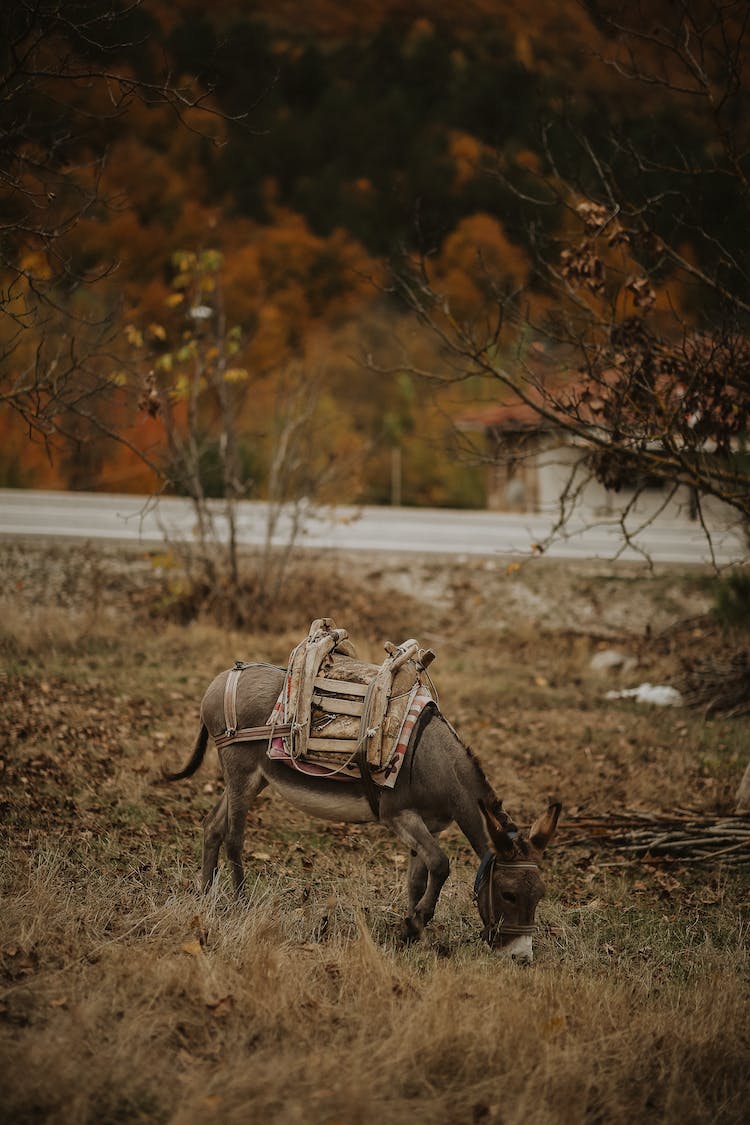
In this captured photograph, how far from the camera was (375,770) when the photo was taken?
5359 mm

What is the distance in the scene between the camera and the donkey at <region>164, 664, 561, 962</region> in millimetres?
5195

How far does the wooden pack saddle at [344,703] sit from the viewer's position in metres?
5.36

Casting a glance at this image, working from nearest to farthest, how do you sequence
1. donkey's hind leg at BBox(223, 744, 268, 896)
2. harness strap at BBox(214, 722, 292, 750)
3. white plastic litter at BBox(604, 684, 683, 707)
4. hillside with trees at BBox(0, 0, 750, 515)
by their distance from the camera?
harness strap at BBox(214, 722, 292, 750)
donkey's hind leg at BBox(223, 744, 268, 896)
white plastic litter at BBox(604, 684, 683, 707)
hillside with trees at BBox(0, 0, 750, 515)

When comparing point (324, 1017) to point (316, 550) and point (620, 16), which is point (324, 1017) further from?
point (316, 550)

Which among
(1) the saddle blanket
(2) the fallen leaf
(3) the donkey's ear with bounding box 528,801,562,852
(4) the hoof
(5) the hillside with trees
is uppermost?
(5) the hillside with trees

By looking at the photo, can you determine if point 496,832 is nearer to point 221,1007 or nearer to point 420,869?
point 420,869

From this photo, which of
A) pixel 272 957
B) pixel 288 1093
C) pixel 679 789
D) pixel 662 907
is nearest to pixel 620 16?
pixel 679 789

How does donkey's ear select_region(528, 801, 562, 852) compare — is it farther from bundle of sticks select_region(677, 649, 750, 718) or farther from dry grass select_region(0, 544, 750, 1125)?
bundle of sticks select_region(677, 649, 750, 718)

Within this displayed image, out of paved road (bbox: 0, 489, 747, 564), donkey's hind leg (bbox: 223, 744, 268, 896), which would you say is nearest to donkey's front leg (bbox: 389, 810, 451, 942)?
donkey's hind leg (bbox: 223, 744, 268, 896)

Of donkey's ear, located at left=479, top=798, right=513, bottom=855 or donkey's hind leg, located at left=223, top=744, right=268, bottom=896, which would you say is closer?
donkey's ear, located at left=479, top=798, right=513, bottom=855

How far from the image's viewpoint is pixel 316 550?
17031 mm

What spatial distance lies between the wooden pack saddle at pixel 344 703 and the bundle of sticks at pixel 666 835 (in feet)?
9.02

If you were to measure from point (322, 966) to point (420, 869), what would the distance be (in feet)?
2.85

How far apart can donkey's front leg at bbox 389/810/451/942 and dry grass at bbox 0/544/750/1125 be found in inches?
6.7
